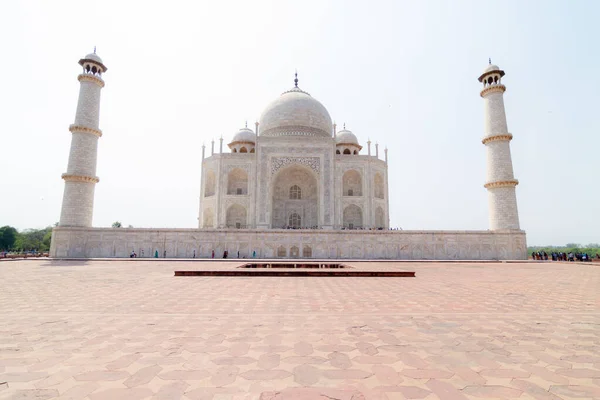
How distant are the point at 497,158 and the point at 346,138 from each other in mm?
13292

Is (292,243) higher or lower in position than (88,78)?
lower

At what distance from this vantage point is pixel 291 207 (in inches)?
1053

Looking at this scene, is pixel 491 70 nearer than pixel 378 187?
Yes

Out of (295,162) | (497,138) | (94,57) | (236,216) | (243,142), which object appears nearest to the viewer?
(94,57)

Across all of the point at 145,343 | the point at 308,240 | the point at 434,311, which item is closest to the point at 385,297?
the point at 434,311

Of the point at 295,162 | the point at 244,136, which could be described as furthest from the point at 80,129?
the point at 295,162

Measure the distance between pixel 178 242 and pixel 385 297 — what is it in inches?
630

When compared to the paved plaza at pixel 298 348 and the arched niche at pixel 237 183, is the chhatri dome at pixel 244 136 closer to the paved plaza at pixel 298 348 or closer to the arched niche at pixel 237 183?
the arched niche at pixel 237 183

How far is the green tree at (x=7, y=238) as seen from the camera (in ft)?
111

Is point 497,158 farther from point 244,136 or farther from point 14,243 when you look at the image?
point 14,243

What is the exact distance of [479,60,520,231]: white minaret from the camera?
20.2 metres

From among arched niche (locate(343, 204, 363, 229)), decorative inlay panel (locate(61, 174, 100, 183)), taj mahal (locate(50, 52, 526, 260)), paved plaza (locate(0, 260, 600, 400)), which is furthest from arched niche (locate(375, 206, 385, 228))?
paved plaza (locate(0, 260, 600, 400))

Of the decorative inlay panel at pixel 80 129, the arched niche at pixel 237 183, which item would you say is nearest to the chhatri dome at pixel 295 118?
the arched niche at pixel 237 183

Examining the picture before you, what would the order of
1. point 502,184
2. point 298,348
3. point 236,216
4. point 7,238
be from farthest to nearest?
point 7,238, point 236,216, point 502,184, point 298,348
